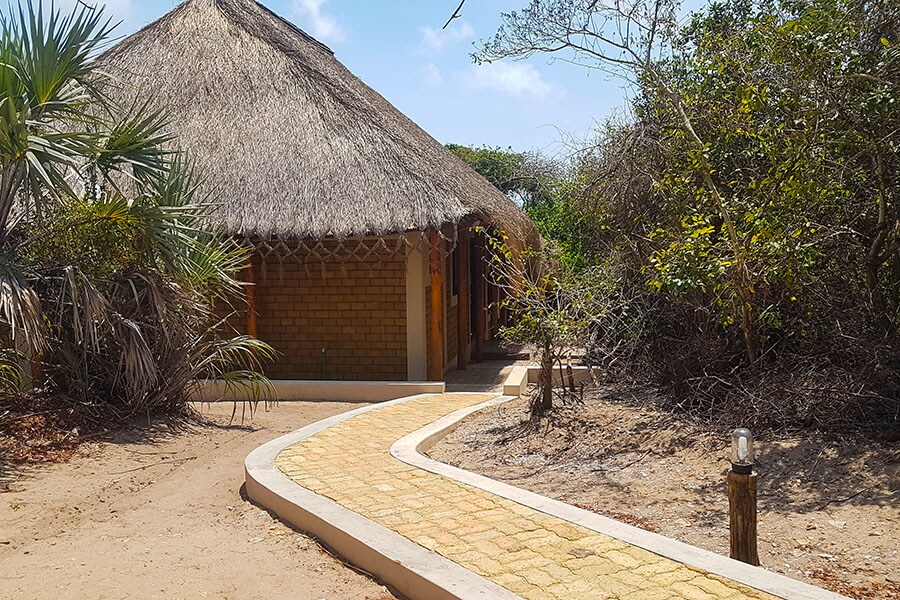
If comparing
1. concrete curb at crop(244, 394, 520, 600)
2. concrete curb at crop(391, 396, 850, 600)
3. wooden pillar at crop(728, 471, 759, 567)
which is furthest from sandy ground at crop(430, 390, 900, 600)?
concrete curb at crop(244, 394, 520, 600)

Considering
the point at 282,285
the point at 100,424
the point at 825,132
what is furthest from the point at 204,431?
the point at 825,132

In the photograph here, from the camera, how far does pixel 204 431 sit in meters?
8.34

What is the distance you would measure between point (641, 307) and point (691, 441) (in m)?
2.80

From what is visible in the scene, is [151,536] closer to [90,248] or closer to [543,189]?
[90,248]

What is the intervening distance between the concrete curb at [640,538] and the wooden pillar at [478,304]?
787 centimetres

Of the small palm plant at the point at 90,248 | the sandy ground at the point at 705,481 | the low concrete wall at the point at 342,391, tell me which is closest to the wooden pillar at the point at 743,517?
the sandy ground at the point at 705,481

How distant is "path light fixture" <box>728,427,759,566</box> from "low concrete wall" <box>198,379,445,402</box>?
6739 millimetres

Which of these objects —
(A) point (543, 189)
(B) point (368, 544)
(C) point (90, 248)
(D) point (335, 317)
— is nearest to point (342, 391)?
(D) point (335, 317)

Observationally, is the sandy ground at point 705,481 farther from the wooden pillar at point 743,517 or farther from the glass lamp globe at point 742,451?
the glass lamp globe at point 742,451

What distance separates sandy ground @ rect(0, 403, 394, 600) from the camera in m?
4.21

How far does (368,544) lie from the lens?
4.41 m

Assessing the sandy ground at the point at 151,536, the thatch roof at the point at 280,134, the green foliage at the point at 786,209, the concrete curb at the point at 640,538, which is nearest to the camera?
the concrete curb at the point at 640,538

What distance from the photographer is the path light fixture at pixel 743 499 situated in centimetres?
405

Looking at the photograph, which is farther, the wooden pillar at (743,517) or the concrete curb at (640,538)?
the wooden pillar at (743,517)
